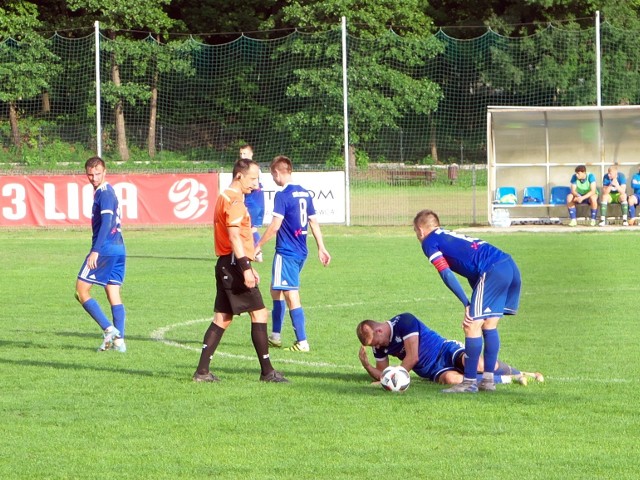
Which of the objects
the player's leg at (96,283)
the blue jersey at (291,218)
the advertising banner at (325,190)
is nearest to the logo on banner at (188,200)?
the advertising banner at (325,190)

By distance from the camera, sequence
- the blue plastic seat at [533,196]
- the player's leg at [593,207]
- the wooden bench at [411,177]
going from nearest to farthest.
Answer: the player's leg at [593,207] → the blue plastic seat at [533,196] → the wooden bench at [411,177]

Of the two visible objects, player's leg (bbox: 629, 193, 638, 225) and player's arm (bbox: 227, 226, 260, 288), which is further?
player's leg (bbox: 629, 193, 638, 225)

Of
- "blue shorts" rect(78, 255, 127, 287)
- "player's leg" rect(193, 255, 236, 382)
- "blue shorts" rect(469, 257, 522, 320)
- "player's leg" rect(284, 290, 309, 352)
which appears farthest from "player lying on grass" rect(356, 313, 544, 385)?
"blue shorts" rect(78, 255, 127, 287)

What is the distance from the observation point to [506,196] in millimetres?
29344

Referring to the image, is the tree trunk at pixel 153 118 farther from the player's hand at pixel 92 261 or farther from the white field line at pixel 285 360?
the player's hand at pixel 92 261

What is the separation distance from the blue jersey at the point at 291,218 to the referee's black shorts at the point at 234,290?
249cm

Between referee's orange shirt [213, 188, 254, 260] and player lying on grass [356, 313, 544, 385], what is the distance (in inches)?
49.4

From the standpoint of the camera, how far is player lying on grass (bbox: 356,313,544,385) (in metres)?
9.21

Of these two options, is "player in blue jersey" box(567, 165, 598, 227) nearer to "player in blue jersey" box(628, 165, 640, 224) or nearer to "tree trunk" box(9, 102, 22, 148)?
"player in blue jersey" box(628, 165, 640, 224)

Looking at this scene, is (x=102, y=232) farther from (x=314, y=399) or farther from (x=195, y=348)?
(x=314, y=399)

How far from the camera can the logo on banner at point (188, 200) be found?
95.5 ft

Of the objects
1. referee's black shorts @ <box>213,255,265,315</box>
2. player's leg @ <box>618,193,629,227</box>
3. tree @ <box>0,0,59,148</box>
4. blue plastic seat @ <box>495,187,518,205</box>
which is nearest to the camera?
referee's black shorts @ <box>213,255,265,315</box>

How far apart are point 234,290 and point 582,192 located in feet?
Answer: 67.2

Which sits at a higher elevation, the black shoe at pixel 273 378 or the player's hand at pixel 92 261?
the player's hand at pixel 92 261
